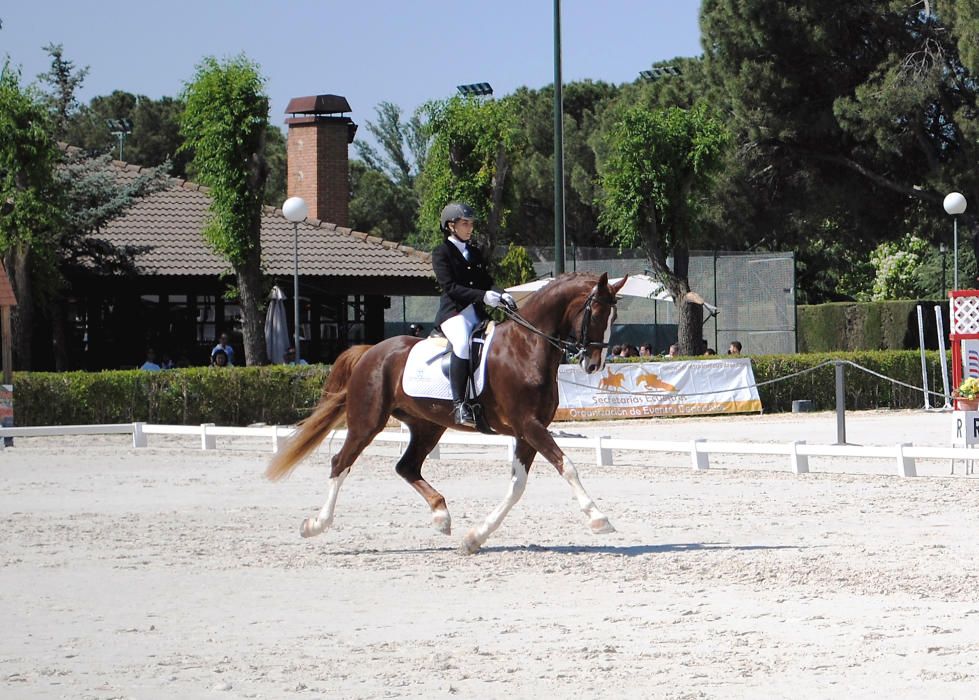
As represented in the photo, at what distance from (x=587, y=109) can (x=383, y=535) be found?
55343mm

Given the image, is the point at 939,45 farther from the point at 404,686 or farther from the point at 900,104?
the point at 404,686

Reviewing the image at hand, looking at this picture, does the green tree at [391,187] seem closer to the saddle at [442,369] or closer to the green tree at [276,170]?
the green tree at [276,170]

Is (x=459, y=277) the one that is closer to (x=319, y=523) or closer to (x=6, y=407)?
(x=319, y=523)

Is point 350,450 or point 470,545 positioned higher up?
point 350,450

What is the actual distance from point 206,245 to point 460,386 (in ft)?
81.1

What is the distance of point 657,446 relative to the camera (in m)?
18.0

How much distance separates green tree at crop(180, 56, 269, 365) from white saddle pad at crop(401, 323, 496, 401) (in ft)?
65.9

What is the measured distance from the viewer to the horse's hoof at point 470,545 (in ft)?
32.9

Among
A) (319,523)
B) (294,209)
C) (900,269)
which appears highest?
(900,269)

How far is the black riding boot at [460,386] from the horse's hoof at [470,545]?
99cm

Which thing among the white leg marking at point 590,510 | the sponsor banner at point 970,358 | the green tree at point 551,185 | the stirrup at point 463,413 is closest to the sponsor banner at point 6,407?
the stirrup at point 463,413

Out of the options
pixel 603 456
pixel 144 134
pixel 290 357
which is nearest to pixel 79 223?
pixel 290 357

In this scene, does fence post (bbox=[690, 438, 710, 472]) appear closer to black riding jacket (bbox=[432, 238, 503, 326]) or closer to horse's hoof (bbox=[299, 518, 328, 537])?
black riding jacket (bbox=[432, 238, 503, 326])

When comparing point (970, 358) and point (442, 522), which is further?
point (970, 358)
